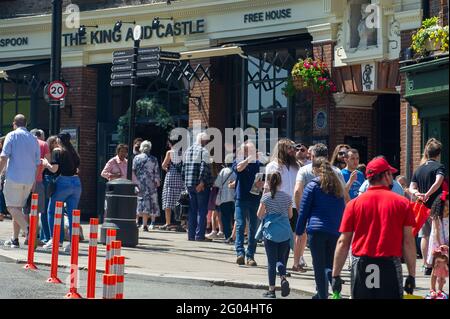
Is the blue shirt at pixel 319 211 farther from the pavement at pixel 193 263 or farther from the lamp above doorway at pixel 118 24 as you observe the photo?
the lamp above doorway at pixel 118 24

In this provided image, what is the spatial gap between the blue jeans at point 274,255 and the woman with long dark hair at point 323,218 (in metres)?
0.92

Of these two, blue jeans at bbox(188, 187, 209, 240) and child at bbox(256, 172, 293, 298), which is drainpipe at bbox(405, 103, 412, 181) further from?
child at bbox(256, 172, 293, 298)

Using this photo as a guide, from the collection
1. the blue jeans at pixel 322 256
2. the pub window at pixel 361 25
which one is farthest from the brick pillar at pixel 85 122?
the blue jeans at pixel 322 256

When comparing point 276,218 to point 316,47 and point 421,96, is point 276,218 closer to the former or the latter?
point 421,96

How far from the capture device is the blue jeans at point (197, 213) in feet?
66.0

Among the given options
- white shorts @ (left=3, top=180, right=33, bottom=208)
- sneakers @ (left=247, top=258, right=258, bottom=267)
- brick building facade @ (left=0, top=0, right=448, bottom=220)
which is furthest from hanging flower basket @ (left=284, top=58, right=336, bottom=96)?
white shorts @ (left=3, top=180, right=33, bottom=208)

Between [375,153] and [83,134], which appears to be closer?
[375,153]

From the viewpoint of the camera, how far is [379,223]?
8.98m

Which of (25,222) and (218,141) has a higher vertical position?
(218,141)

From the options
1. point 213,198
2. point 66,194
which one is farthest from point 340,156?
point 213,198

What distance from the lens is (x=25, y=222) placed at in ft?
55.1

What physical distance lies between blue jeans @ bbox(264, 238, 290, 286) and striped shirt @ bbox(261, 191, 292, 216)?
0.41 metres
